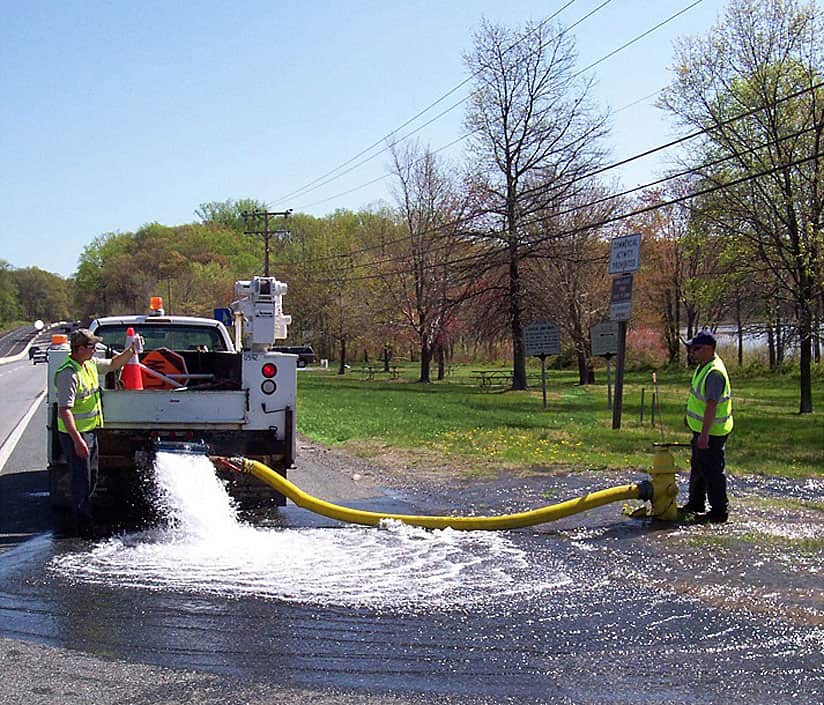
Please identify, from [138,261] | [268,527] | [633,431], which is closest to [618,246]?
[633,431]

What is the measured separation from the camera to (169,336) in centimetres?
1157

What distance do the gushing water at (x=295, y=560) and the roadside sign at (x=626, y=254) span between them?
10017 millimetres

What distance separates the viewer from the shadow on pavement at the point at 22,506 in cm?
855

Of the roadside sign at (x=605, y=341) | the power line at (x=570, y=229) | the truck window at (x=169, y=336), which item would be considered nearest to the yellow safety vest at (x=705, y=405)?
the truck window at (x=169, y=336)

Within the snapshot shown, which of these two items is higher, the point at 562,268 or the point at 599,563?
the point at 562,268

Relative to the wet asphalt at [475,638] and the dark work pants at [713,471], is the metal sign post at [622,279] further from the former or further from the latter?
the wet asphalt at [475,638]

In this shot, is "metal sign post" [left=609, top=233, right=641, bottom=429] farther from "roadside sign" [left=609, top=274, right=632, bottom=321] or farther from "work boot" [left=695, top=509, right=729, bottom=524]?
"work boot" [left=695, top=509, right=729, bottom=524]

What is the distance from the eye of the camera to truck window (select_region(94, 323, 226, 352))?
37.4 feet

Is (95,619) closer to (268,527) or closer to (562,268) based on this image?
(268,527)

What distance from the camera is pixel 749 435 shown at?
18859 millimetres

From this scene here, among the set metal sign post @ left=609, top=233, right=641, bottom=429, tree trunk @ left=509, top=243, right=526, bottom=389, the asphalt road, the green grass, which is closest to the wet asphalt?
the asphalt road

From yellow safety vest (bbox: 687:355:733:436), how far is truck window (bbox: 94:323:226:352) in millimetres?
5627

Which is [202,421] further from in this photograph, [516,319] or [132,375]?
[516,319]

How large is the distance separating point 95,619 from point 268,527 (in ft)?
10.2
